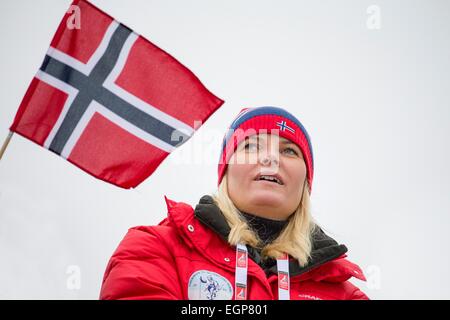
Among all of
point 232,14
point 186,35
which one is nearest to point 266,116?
point 186,35

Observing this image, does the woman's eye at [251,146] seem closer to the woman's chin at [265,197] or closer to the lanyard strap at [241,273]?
the woman's chin at [265,197]

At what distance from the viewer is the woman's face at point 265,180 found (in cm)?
373

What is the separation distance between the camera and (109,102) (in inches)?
159

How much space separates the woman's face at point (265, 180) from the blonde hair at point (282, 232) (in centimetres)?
7

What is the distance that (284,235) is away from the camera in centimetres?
374

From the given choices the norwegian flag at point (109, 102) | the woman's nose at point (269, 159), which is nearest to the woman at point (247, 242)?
the woman's nose at point (269, 159)

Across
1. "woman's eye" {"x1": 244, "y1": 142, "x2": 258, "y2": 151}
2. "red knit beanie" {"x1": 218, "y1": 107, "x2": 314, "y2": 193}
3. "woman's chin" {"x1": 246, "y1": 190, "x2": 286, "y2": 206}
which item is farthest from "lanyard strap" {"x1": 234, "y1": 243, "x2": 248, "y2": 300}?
"red knit beanie" {"x1": 218, "y1": 107, "x2": 314, "y2": 193}

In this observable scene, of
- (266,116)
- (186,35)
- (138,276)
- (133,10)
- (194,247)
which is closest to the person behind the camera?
(138,276)

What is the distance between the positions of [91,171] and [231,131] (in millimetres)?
1245

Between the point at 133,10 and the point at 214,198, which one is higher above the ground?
the point at 133,10

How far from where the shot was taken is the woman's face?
373 centimetres

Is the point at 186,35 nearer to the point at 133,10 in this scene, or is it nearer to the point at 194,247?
the point at 133,10

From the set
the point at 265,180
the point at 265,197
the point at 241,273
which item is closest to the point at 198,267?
the point at 241,273
